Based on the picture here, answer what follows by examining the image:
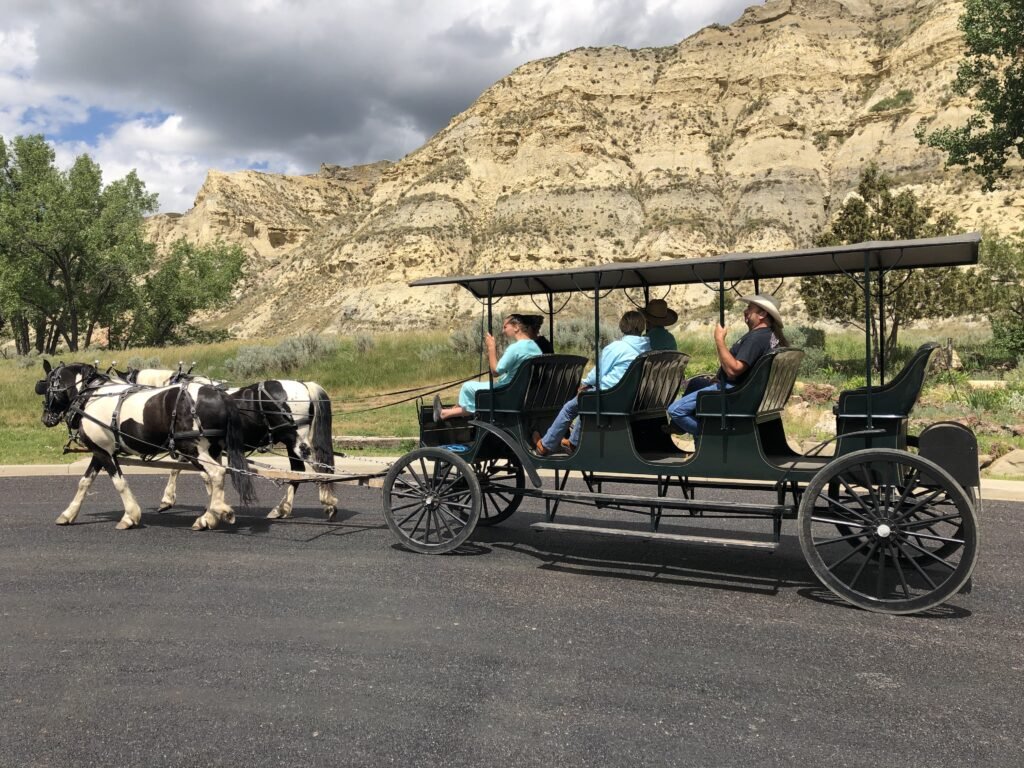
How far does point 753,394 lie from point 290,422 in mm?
5196

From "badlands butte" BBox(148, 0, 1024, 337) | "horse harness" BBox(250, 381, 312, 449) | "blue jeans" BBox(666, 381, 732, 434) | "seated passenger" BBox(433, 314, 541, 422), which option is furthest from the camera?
"badlands butte" BBox(148, 0, 1024, 337)

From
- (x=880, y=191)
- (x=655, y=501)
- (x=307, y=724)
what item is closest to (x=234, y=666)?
(x=307, y=724)

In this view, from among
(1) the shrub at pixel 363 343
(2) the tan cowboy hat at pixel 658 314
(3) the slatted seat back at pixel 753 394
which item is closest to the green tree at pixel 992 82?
(1) the shrub at pixel 363 343

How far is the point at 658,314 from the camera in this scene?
7.59 m

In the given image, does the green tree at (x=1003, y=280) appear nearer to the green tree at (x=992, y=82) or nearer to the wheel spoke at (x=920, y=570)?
the green tree at (x=992, y=82)

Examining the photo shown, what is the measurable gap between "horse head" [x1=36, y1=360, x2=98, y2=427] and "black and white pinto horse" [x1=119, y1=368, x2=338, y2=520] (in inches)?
41.2

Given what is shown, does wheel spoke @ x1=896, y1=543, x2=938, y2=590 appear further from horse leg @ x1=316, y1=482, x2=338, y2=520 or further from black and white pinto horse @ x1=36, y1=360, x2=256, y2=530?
black and white pinto horse @ x1=36, y1=360, x2=256, y2=530

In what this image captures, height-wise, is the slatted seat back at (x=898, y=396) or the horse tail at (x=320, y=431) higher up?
the slatted seat back at (x=898, y=396)

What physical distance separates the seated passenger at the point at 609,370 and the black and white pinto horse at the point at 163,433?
11.1ft

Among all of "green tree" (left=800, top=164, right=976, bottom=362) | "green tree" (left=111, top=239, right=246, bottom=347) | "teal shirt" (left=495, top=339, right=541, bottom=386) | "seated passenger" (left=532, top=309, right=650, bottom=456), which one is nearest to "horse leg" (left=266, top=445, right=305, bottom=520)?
"teal shirt" (left=495, top=339, right=541, bottom=386)

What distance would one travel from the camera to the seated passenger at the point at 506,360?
721 cm

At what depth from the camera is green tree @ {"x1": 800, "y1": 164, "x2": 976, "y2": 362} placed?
24109mm

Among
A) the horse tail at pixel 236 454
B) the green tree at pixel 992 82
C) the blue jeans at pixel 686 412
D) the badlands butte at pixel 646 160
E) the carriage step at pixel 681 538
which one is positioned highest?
the badlands butte at pixel 646 160

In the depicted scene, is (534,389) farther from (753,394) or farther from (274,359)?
(274,359)
